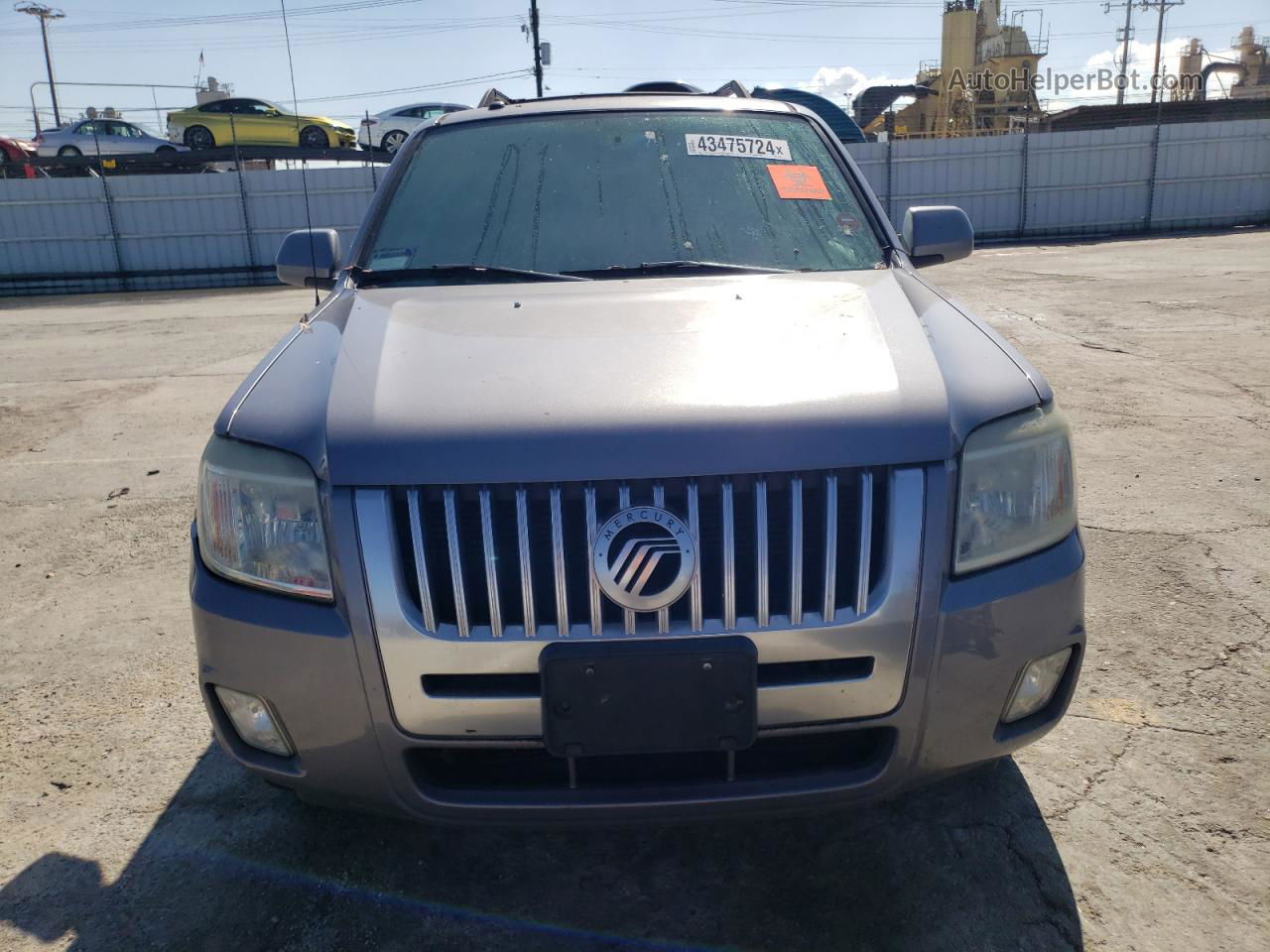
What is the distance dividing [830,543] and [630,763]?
569 mm

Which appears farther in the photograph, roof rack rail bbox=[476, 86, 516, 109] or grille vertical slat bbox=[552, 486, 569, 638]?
roof rack rail bbox=[476, 86, 516, 109]

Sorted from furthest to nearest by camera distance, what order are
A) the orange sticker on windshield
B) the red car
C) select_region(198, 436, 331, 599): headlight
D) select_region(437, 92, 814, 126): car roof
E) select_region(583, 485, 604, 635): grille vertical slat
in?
the red car
select_region(437, 92, 814, 126): car roof
the orange sticker on windshield
select_region(198, 436, 331, 599): headlight
select_region(583, 485, 604, 635): grille vertical slat

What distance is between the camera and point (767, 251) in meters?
2.67

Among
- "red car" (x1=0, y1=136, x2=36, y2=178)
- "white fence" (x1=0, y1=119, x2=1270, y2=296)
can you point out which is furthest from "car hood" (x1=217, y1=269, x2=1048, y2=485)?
"red car" (x1=0, y1=136, x2=36, y2=178)

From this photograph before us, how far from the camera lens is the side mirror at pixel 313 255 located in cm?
304

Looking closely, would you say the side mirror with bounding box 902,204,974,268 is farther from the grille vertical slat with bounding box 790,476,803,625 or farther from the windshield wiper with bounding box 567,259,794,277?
the grille vertical slat with bounding box 790,476,803,625

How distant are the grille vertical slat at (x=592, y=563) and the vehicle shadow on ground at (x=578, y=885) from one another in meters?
0.53

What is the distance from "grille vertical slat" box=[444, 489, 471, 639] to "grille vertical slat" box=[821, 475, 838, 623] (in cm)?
64

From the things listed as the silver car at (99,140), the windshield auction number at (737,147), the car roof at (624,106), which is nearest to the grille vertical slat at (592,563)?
the windshield auction number at (737,147)

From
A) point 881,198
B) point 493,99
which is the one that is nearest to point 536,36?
point 881,198

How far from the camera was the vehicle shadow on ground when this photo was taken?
6.27 feet

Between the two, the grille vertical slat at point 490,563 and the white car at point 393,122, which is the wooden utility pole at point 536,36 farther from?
the grille vertical slat at point 490,563

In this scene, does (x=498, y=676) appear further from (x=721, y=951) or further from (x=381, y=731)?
(x=721, y=951)

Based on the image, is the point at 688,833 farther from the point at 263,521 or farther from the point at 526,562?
the point at 263,521
